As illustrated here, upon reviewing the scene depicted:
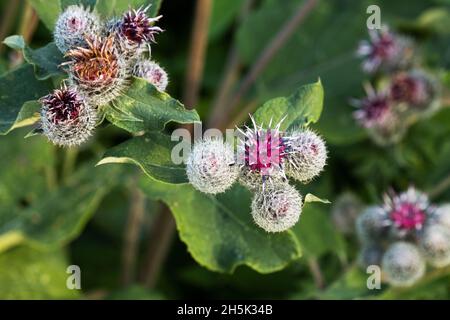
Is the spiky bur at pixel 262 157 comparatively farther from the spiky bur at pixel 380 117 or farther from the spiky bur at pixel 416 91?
the spiky bur at pixel 416 91

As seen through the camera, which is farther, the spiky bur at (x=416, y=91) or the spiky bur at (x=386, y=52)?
the spiky bur at (x=386, y=52)

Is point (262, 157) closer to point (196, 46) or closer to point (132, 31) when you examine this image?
point (132, 31)

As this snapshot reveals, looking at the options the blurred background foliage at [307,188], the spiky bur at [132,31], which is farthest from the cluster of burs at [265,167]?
the blurred background foliage at [307,188]

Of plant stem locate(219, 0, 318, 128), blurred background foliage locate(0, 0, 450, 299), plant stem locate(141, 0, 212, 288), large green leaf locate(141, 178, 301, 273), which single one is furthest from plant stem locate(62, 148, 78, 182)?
large green leaf locate(141, 178, 301, 273)

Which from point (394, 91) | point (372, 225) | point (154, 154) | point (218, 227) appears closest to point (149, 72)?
point (154, 154)

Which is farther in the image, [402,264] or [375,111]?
[375,111]

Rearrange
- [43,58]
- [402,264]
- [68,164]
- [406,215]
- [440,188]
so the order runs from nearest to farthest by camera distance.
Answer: [43,58]
[402,264]
[406,215]
[440,188]
[68,164]

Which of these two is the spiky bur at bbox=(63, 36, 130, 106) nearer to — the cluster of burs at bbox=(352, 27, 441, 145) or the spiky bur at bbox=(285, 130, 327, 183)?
the spiky bur at bbox=(285, 130, 327, 183)
